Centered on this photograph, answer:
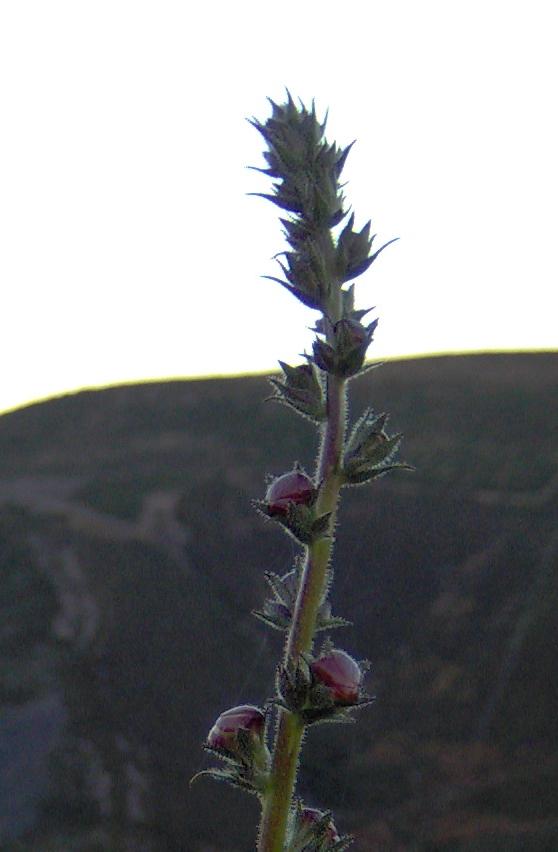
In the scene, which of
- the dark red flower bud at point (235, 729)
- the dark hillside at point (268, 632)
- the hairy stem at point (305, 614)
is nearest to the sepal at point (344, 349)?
the hairy stem at point (305, 614)

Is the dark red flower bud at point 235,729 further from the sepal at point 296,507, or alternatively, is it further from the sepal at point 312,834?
the sepal at point 296,507

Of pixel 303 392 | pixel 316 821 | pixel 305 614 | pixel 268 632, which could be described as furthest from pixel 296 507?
pixel 268 632

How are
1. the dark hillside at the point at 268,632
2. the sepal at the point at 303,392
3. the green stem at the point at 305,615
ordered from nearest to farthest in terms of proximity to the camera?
the green stem at the point at 305,615 → the sepal at the point at 303,392 → the dark hillside at the point at 268,632

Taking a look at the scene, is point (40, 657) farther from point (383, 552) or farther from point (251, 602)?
point (383, 552)

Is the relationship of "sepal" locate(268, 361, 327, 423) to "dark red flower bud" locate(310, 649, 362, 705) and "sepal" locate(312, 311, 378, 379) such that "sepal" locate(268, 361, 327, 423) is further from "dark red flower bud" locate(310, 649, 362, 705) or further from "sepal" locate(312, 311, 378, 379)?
"dark red flower bud" locate(310, 649, 362, 705)

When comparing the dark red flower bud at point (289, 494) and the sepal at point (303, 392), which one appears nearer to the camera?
the dark red flower bud at point (289, 494)

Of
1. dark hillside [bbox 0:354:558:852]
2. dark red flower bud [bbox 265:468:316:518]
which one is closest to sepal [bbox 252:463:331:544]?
dark red flower bud [bbox 265:468:316:518]

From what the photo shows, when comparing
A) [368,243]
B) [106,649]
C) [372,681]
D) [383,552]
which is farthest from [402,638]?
[368,243]
